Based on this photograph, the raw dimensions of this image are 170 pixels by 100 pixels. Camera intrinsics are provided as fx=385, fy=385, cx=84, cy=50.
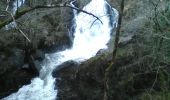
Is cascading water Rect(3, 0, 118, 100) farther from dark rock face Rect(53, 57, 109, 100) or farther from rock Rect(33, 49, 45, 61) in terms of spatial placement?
dark rock face Rect(53, 57, 109, 100)

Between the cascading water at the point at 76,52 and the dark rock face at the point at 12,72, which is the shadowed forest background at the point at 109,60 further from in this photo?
the cascading water at the point at 76,52

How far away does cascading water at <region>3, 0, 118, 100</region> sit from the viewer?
55.1 feet

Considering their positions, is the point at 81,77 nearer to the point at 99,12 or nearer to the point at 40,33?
the point at 40,33

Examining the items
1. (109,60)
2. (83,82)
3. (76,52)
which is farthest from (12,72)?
(109,60)

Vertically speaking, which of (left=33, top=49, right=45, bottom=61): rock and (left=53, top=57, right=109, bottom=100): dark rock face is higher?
(left=33, top=49, right=45, bottom=61): rock

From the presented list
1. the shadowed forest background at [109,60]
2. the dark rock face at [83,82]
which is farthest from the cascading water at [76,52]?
the dark rock face at [83,82]

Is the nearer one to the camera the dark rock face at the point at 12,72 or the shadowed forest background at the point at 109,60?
the shadowed forest background at the point at 109,60

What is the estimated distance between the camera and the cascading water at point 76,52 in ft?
55.1

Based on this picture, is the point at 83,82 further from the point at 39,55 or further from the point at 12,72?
the point at 39,55

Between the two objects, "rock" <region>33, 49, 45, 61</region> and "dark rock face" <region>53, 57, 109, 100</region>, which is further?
"rock" <region>33, 49, 45, 61</region>

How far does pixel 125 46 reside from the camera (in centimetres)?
1527

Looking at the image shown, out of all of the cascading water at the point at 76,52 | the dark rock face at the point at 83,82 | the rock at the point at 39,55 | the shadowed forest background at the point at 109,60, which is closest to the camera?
the shadowed forest background at the point at 109,60

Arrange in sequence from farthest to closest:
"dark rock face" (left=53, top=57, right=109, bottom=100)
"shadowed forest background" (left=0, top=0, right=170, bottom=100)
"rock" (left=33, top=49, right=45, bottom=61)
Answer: "rock" (left=33, top=49, right=45, bottom=61) < "dark rock face" (left=53, top=57, right=109, bottom=100) < "shadowed forest background" (left=0, top=0, right=170, bottom=100)

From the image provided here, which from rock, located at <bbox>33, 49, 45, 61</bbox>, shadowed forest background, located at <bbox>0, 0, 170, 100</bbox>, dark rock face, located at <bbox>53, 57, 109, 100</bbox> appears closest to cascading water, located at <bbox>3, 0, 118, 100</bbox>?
rock, located at <bbox>33, 49, 45, 61</bbox>
